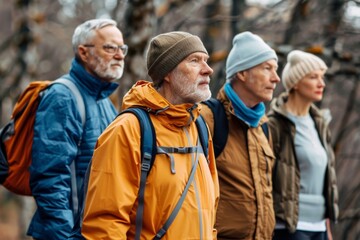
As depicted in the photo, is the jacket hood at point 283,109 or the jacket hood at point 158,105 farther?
the jacket hood at point 283,109

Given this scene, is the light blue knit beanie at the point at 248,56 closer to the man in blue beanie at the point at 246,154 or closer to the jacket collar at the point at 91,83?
the man in blue beanie at the point at 246,154

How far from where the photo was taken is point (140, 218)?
3965 millimetres

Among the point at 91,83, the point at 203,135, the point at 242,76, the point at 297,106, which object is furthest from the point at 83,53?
the point at 297,106

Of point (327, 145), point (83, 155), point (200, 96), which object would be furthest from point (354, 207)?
point (200, 96)

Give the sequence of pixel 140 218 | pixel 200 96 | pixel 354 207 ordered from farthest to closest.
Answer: pixel 354 207 < pixel 200 96 < pixel 140 218

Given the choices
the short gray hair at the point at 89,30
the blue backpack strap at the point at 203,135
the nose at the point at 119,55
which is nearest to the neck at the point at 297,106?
the nose at the point at 119,55

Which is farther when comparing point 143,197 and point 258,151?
point 258,151

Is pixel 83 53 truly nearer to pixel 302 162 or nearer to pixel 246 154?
pixel 246 154

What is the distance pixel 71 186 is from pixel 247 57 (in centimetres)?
164

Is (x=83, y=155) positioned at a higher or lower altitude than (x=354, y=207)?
higher

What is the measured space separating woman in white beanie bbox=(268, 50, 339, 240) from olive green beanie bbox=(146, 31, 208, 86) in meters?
2.11

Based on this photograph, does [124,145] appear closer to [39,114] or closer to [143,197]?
[143,197]

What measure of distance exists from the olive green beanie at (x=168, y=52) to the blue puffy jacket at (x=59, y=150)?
118cm

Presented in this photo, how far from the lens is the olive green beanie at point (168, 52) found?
4316mm
